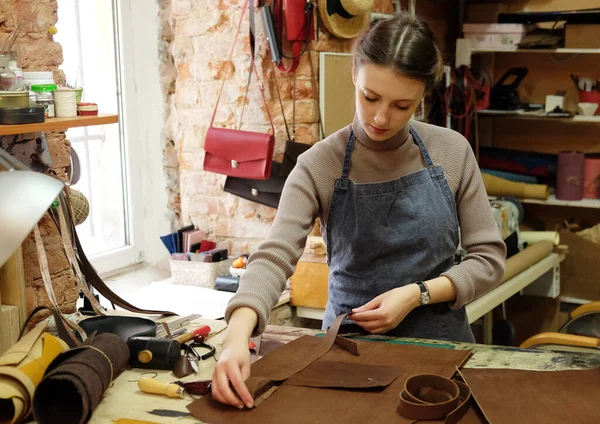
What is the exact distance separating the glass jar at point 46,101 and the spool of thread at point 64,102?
11 millimetres

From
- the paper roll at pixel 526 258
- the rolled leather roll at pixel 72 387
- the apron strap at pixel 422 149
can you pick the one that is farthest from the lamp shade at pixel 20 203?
the paper roll at pixel 526 258

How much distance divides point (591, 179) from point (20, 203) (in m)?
3.22

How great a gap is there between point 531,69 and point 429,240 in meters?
2.73

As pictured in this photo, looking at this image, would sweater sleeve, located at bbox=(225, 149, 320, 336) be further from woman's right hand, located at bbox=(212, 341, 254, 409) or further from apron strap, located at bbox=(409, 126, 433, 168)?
apron strap, located at bbox=(409, 126, 433, 168)

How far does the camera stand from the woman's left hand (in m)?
1.59

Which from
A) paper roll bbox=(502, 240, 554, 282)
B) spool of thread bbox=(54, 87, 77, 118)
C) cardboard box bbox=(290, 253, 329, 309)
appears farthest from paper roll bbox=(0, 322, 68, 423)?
paper roll bbox=(502, 240, 554, 282)

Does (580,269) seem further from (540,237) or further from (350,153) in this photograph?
(350,153)

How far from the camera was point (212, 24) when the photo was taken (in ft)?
9.44

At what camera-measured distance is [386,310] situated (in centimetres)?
159

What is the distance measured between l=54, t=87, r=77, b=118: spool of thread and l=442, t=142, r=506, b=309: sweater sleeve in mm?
930

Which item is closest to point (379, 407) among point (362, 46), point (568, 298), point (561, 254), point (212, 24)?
point (362, 46)

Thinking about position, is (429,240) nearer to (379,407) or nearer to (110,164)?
(379,407)

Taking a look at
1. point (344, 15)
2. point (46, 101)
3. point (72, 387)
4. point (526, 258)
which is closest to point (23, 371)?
point (72, 387)

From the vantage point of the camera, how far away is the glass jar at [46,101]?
1.82m
